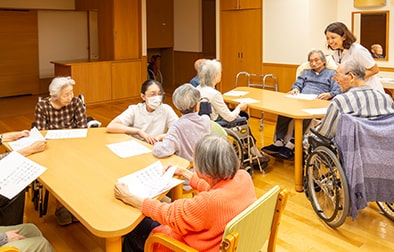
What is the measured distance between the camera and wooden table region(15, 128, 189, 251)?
5.17ft

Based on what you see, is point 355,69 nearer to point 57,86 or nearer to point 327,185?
point 327,185

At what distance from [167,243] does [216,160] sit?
37 centimetres

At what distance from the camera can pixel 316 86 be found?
432 cm

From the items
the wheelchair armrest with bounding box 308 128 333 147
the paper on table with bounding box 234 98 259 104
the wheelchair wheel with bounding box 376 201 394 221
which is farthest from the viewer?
the paper on table with bounding box 234 98 259 104

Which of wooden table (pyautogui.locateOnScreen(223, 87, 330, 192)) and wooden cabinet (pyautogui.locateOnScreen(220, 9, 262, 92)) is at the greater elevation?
wooden cabinet (pyautogui.locateOnScreen(220, 9, 262, 92))

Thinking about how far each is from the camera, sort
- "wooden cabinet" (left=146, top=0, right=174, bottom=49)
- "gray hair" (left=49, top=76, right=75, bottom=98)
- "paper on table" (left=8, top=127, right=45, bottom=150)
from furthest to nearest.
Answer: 1. "wooden cabinet" (left=146, top=0, right=174, bottom=49)
2. "gray hair" (left=49, top=76, right=75, bottom=98)
3. "paper on table" (left=8, top=127, right=45, bottom=150)

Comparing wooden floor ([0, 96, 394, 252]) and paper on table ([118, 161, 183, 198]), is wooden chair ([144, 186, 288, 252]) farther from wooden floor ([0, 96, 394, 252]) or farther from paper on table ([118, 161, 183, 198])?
wooden floor ([0, 96, 394, 252])

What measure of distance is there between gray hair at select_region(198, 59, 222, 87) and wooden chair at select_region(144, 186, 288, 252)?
6.81 ft

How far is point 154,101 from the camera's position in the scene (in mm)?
2973

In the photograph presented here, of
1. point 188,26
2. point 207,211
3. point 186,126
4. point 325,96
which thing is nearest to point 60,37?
point 188,26

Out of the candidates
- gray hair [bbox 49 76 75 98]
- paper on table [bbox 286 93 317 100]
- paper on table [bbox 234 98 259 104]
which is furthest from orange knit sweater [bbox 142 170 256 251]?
paper on table [bbox 286 93 317 100]

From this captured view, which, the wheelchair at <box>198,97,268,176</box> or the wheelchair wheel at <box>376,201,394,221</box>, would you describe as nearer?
the wheelchair wheel at <box>376,201,394,221</box>

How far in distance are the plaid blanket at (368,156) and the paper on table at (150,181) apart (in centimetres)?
118

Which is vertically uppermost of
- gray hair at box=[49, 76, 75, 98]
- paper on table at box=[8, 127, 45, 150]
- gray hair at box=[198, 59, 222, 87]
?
gray hair at box=[198, 59, 222, 87]
